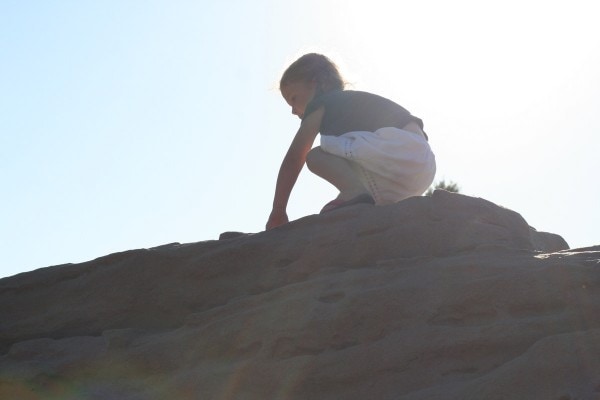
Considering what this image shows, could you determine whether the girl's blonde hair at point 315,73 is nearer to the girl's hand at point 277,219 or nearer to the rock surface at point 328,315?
the girl's hand at point 277,219

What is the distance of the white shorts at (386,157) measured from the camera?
17.7 feet

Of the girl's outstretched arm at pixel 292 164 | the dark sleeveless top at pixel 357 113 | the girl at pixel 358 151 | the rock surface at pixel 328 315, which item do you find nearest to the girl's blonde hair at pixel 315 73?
the girl at pixel 358 151

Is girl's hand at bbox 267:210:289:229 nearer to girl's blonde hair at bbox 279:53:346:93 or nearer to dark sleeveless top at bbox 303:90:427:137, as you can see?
dark sleeveless top at bbox 303:90:427:137

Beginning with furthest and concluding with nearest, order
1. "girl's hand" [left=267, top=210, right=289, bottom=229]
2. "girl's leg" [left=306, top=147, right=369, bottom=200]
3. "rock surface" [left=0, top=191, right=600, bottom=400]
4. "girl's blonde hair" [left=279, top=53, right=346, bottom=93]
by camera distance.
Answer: "girl's blonde hair" [left=279, top=53, right=346, bottom=93]
"girl's hand" [left=267, top=210, right=289, bottom=229]
"girl's leg" [left=306, top=147, right=369, bottom=200]
"rock surface" [left=0, top=191, right=600, bottom=400]

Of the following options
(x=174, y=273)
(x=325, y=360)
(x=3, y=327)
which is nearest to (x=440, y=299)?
(x=325, y=360)

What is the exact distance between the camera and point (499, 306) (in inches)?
161

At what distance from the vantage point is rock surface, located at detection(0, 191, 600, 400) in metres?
3.85

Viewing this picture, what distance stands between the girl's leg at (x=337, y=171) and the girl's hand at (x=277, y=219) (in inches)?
12.5

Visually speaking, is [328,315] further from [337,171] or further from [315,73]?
[315,73]

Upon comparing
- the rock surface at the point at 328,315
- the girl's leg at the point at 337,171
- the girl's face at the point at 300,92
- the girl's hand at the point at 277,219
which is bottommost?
the rock surface at the point at 328,315

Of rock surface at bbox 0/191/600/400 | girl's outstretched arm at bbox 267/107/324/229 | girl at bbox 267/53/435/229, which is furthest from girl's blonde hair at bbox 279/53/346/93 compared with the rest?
rock surface at bbox 0/191/600/400

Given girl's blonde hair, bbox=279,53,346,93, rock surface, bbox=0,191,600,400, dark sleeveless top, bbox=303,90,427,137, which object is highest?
girl's blonde hair, bbox=279,53,346,93

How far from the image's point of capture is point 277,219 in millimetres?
5609

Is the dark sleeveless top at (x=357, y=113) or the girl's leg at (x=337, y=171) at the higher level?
the dark sleeveless top at (x=357, y=113)
